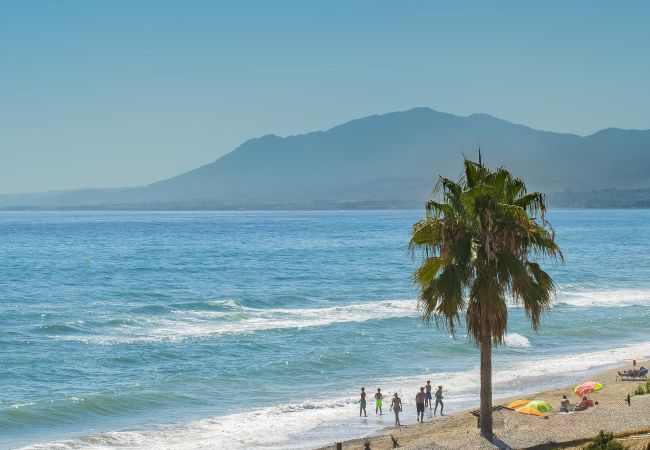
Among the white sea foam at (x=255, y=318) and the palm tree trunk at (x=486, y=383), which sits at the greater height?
the palm tree trunk at (x=486, y=383)

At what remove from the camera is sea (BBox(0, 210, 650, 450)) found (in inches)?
1300

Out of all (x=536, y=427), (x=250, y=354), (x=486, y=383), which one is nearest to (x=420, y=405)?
(x=536, y=427)

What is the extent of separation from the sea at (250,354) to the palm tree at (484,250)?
920 mm

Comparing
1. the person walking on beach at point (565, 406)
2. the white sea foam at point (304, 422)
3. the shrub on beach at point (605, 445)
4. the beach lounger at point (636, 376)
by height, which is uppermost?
the shrub on beach at point (605, 445)

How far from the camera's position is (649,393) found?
3028 cm

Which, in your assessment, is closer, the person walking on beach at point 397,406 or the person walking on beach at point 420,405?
the person walking on beach at point 397,406

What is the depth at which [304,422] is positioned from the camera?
32.6 meters

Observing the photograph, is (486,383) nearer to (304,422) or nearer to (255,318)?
(304,422)

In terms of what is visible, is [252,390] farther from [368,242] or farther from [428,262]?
[368,242]

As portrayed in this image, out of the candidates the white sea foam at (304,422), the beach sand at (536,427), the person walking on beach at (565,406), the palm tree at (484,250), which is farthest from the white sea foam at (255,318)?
the palm tree at (484,250)

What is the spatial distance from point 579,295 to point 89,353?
41.1 meters

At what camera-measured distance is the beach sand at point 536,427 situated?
72.8ft

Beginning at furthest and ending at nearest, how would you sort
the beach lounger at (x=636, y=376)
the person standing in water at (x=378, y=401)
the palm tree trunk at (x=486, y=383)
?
the beach lounger at (x=636, y=376), the person standing in water at (x=378, y=401), the palm tree trunk at (x=486, y=383)

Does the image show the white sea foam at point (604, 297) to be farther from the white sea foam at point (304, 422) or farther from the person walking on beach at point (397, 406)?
the person walking on beach at point (397, 406)
